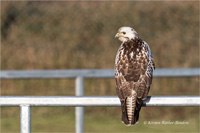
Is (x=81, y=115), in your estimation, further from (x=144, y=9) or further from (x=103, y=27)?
(x=144, y=9)

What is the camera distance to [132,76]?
562 centimetres

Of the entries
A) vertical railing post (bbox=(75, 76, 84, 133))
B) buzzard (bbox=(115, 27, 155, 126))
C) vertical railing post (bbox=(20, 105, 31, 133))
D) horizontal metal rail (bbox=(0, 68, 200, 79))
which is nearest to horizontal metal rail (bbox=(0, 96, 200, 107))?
vertical railing post (bbox=(20, 105, 31, 133))

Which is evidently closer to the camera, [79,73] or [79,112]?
[79,112]

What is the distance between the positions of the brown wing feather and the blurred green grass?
15.3ft

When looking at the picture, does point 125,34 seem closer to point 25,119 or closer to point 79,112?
point 79,112

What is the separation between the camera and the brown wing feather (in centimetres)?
510

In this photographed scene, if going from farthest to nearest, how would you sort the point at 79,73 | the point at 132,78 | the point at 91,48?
the point at 91,48, the point at 79,73, the point at 132,78

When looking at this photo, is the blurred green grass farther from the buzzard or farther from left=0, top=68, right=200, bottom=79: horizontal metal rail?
the buzzard

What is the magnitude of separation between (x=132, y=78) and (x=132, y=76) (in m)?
0.04

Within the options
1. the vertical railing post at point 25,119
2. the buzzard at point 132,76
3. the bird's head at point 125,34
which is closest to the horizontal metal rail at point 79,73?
the bird's head at point 125,34

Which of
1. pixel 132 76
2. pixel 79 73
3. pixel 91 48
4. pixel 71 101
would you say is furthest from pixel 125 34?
pixel 91 48

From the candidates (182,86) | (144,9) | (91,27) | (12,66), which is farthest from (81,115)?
(144,9)

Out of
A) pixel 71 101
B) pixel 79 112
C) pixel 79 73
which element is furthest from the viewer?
pixel 79 73

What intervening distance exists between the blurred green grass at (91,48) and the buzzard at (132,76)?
15.2 ft
